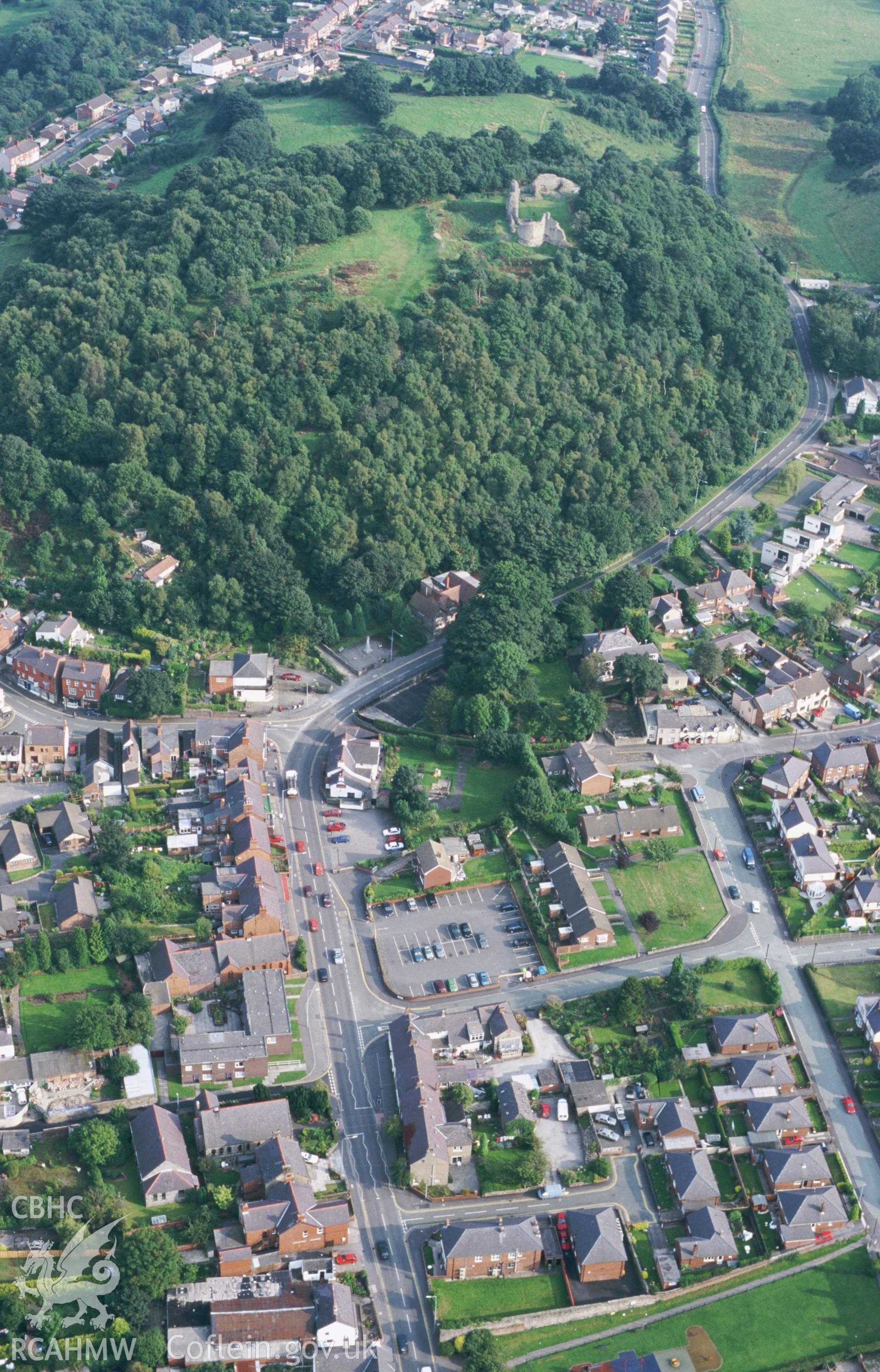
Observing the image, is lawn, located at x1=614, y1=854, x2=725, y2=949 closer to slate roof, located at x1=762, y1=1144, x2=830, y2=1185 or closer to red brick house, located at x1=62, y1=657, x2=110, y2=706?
slate roof, located at x1=762, y1=1144, x2=830, y2=1185

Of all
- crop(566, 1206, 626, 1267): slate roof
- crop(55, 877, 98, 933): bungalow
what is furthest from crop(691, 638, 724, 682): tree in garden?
crop(55, 877, 98, 933): bungalow

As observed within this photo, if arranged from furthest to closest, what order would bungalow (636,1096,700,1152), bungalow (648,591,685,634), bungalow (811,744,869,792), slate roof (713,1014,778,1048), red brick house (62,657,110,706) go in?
bungalow (648,591,685,634), red brick house (62,657,110,706), bungalow (811,744,869,792), slate roof (713,1014,778,1048), bungalow (636,1096,700,1152)

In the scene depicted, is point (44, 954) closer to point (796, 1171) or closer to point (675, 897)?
point (675, 897)

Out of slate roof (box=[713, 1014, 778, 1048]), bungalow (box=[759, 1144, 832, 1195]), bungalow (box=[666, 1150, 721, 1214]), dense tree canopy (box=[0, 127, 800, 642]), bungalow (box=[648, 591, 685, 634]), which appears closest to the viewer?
bungalow (box=[666, 1150, 721, 1214])

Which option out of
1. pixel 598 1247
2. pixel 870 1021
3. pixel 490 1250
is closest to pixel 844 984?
pixel 870 1021

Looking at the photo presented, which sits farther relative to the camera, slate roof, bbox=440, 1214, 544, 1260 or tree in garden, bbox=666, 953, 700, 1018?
tree in garden, bbox=666, 953, 700, 1018

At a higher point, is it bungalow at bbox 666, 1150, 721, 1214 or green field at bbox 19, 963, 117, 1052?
green field at bbox 19, 963, 117, 1052

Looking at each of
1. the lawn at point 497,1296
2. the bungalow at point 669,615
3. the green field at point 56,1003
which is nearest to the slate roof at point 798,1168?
the lawn at point 497,1296

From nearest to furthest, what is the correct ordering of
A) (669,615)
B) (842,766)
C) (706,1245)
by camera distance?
(706,1245) < (842,766) < (669,615)
